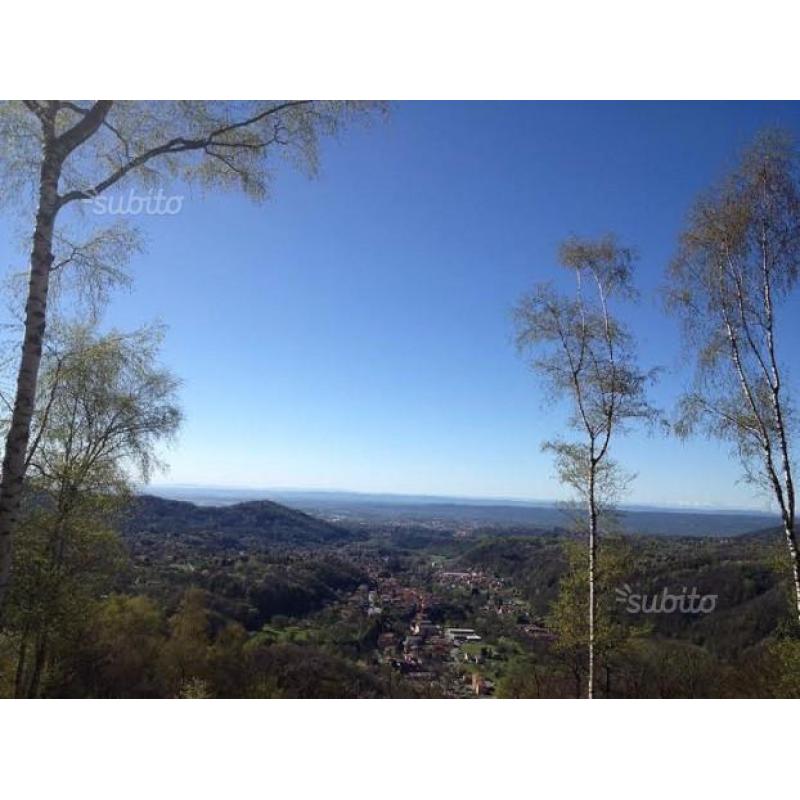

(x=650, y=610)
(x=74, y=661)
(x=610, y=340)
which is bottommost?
(x=74, y=661)

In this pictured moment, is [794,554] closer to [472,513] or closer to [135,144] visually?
[472,513]

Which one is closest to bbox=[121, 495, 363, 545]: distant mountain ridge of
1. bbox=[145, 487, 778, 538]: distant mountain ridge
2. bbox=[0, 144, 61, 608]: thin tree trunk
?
bbox=[145, 487, 778, 538]: distant mountain ridge

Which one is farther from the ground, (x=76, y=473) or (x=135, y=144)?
(x=135, y=144)

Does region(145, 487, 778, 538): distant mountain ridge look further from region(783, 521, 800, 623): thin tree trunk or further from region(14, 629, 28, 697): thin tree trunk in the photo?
region(14, 629, 28, 697): thin tree trunk

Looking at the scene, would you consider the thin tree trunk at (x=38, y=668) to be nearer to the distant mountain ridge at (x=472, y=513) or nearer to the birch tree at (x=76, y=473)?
the birch tree at (x=76, y=473)

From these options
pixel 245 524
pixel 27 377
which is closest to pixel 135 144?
pixel 27 377
